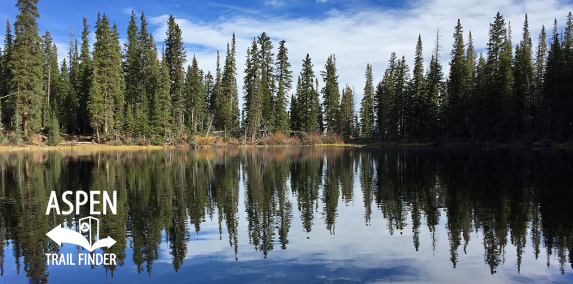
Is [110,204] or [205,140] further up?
[205,140]

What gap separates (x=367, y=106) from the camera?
92.9 meters

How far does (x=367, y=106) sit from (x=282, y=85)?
102ft

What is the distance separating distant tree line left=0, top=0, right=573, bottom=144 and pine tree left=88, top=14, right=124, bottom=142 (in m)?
0.16

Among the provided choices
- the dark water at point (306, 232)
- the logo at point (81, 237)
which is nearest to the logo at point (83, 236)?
the logo at point (81, 237)

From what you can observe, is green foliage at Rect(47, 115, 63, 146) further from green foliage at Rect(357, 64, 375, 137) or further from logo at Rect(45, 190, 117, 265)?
green foliage at Rect(357, 64, 375, 137)

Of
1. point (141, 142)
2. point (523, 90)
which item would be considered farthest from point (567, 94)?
point (141, 142)

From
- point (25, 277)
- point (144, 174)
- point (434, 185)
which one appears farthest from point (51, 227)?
point (434, 185)

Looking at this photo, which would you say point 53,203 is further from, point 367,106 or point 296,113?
point 367,106

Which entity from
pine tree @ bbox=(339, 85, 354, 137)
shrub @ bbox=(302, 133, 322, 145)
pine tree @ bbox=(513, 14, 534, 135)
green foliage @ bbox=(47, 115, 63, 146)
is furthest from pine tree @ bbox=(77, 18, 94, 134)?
pine tree @ bbox=(513, 14, 534, 135)

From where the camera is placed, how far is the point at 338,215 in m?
12.2

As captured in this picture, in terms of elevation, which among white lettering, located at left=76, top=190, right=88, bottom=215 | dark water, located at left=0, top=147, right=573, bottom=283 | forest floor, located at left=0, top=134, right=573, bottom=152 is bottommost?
dark water, located at left=0, top=147, right=573, bottom=283

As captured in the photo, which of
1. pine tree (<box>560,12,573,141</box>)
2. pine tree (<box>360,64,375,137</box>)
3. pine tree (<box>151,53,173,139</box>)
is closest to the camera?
pine tree (<box>560,12,573,141</box>)

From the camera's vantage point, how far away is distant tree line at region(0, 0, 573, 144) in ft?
167

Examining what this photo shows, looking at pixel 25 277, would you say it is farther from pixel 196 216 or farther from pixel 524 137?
pixel 524 137
